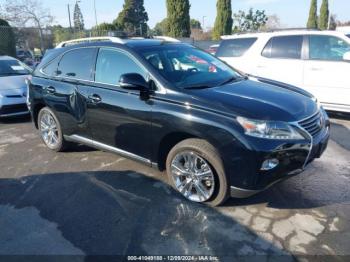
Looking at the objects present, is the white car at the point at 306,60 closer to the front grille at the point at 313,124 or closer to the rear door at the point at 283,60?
the rear door at the point at 283,60

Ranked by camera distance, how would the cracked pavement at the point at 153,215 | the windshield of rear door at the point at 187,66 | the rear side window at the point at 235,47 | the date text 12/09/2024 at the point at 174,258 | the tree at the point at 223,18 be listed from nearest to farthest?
the date text 12/09/2024 at the point at 174,258, the cracked pavement at the point at 153,215, the windshield of rear door at the point at 187,66, the rear side window at the point at 235,47, the tree at the point at 223,18

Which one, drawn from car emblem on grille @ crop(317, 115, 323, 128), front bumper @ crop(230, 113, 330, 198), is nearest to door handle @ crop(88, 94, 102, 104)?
front bumper @ crop(230, 113, 330, 198)

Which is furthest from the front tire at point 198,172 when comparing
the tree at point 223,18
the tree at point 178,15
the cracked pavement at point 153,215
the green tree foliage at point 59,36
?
the tree at point 223,18

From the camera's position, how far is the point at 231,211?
364cm

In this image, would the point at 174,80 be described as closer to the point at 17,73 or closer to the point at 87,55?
the point at 87,55

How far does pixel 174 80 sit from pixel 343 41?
4524 mm

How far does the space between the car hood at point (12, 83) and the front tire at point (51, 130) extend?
8.74 feet

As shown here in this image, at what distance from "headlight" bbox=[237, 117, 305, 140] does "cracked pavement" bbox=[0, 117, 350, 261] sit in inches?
33.5

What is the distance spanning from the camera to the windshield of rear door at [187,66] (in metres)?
4.04

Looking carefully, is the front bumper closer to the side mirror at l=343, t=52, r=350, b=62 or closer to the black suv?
the black suv

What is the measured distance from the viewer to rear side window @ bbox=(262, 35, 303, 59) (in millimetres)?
7293

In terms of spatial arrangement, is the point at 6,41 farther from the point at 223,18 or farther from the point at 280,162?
the point at 223,18

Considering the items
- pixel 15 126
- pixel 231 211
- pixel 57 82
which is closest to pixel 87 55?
pixel 57 82

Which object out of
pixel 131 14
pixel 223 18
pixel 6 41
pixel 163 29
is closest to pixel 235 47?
pixel 6 41
